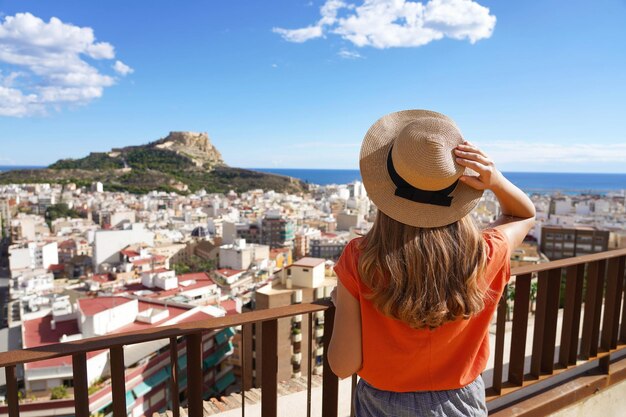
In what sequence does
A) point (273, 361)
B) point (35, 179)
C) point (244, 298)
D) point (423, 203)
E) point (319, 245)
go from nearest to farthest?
point (423, 203), point (273, 361), point (244, 298), point (319, 245), point (35, 179)

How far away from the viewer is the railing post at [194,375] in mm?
1281

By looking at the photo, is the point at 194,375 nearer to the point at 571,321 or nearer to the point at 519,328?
the point at 519,328

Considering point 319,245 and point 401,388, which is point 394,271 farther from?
point 319,245

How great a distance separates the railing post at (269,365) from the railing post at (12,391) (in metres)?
0.65

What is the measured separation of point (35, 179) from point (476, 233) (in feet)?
265

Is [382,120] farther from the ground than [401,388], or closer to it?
farther from the ground

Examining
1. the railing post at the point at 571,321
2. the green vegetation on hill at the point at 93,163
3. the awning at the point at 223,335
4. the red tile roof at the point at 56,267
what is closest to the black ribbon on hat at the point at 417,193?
the railing post at the point at 571,321

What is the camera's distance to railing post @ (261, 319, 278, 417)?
4.49 feet

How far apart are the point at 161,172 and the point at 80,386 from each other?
76.2m

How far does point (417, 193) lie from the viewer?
0.86 meters

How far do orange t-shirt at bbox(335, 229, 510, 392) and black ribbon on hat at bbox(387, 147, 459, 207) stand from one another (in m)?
0.15

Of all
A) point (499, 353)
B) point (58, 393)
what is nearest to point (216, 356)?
point (58, 393)

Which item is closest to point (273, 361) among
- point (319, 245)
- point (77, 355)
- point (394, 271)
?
point (77, 355)

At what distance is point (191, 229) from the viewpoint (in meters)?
39.9
